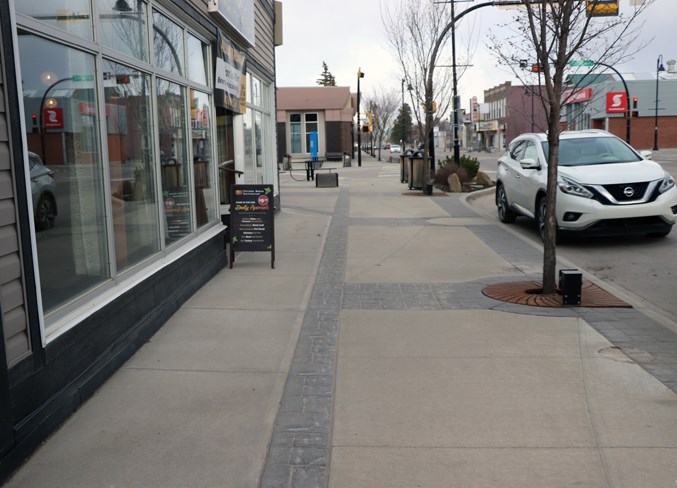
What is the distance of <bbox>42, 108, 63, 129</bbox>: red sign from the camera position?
14.5 feet

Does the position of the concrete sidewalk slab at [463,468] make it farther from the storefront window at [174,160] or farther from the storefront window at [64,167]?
the storefront window at [174,160]

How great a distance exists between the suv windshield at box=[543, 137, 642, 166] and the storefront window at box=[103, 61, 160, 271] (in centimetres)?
730

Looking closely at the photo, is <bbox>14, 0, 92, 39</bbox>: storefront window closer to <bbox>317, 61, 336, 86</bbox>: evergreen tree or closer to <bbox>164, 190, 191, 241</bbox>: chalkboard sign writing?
<bbox>164, 190, 191, 241</bbox>: chalkboard sign writing

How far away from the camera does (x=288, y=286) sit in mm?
8109

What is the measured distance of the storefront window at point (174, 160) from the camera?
7012 mm

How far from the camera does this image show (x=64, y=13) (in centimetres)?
470

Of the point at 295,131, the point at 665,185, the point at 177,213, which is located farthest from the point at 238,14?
the point at 295,131

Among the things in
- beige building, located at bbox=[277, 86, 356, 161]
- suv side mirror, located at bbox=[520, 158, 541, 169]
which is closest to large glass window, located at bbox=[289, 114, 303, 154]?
beige building, located at bbox=[277, 86, 356, 161]

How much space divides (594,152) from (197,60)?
265 inches

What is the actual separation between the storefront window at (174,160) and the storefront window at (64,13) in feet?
5.68

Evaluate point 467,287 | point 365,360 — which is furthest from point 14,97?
point 467,287

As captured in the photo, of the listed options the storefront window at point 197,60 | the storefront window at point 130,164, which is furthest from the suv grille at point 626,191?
the storefront window at point 130,164

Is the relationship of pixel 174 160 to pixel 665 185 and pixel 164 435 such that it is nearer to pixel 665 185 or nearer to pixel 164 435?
pixel 164 435

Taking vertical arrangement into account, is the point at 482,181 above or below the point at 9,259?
below
